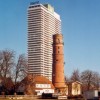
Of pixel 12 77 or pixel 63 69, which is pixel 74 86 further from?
pixel 12 77

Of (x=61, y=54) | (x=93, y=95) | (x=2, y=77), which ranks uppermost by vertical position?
(x=61, y=54)

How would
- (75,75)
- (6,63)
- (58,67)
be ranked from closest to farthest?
(6,63), (58,67), (75,75)

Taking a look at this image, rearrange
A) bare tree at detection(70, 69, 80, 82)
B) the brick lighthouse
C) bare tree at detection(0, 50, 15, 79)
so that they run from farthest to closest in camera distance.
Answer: bare tree at detection(70, 69, 80, 82), the brick lighthouse, bare tree at detection(0, 50, 15, 79)

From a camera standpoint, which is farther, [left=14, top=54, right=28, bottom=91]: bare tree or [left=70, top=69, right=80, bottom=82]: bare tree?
[left=70, top=69, right=80, bottom=82]: bare tree

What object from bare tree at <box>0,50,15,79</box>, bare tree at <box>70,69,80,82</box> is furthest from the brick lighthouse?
bare tree at <box>0,50,15,79</box>

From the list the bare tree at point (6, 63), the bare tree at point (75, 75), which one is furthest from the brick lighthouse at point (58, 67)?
the bare tree at point (6, 63)

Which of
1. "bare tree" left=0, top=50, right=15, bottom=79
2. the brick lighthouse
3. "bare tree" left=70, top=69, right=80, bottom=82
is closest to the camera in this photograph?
"bare tree" left=0, top=50, right=15, bottom=79

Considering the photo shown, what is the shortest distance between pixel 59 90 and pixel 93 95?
51.1m

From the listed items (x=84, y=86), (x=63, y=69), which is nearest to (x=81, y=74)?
(x=84, y=86)

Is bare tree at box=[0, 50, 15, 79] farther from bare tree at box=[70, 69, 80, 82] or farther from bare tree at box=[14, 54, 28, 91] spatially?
bare tree at box=[70, 69, 80, 82]

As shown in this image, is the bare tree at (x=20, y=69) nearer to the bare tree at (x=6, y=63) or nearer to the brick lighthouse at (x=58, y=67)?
the bare tree at (x=6, y=63)

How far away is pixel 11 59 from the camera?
85.4 meters

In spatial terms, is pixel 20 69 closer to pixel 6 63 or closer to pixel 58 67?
pixel 6 63

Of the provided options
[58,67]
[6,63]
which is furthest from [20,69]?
[58,67]
